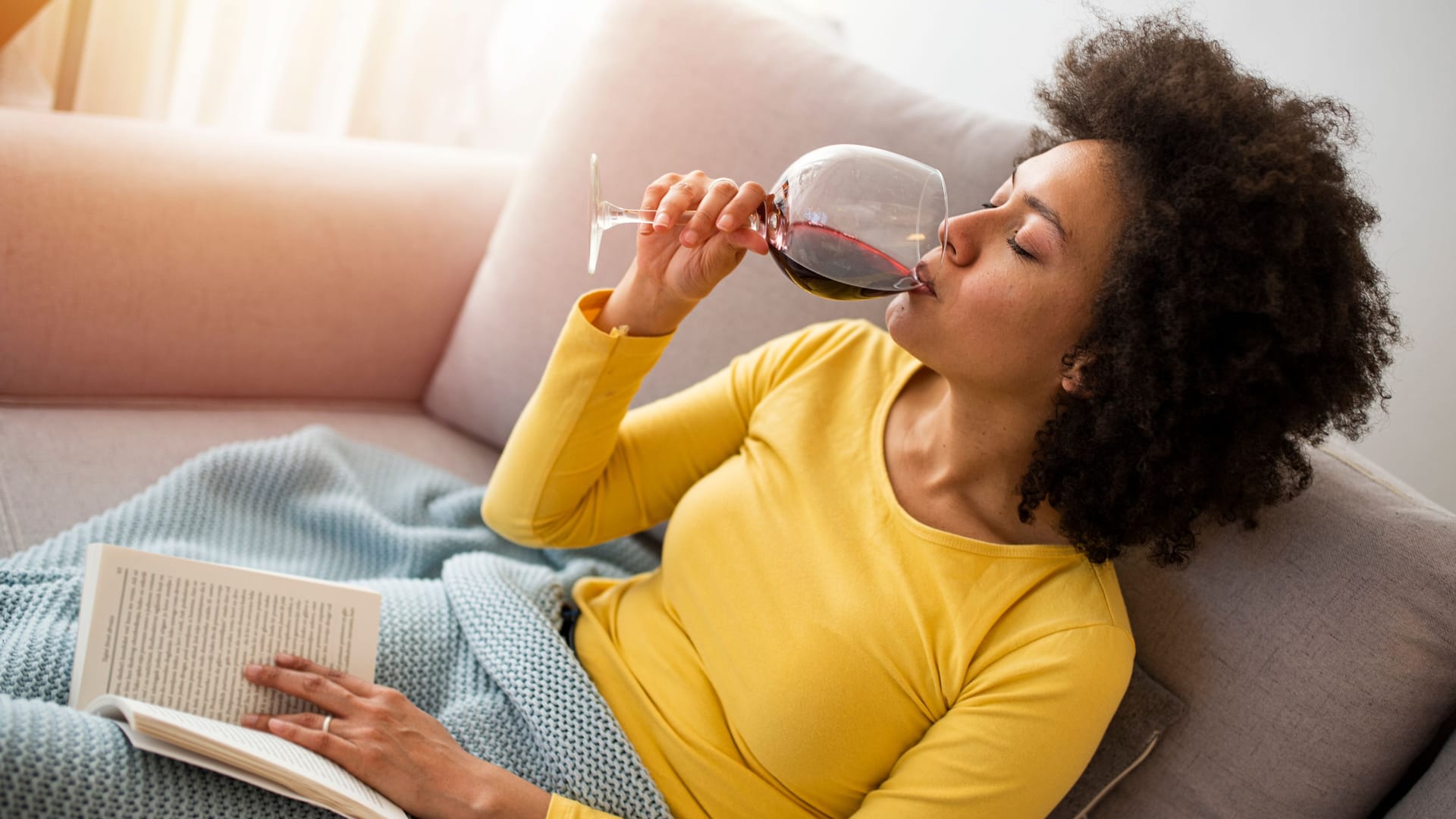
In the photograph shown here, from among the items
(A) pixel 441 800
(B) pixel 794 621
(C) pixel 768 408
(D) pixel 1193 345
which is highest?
(D) pixel 1193 345

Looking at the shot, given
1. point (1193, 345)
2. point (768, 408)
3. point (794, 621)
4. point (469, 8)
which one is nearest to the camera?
point (1193, 345)

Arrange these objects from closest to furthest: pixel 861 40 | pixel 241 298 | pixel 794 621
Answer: pixel 794 621 < pixel 241 298 < pixel 861 40

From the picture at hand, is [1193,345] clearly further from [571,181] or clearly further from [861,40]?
[861,40]

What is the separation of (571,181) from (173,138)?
56 cm

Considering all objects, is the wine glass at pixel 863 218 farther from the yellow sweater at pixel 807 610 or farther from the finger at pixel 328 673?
the finger at pixel 328 673

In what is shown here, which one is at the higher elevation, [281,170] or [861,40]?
[861,40]

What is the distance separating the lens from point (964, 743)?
3.18 ft

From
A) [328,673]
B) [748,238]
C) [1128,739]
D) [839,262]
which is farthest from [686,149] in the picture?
[1128,739]

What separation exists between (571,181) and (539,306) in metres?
0.18

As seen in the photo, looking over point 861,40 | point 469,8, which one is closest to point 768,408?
point 861,40

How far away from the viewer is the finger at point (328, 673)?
1.02 metres

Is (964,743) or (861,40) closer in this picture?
(964,743)

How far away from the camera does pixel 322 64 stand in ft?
7.27

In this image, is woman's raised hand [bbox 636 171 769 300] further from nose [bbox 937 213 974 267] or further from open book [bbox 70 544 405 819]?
open book [bbox 70 544 405 819]
